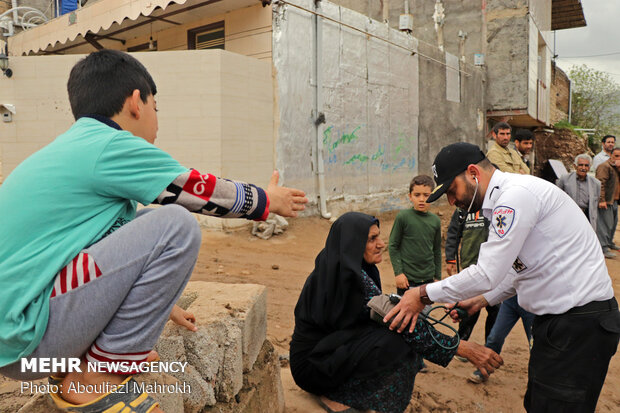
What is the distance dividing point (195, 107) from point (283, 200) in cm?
671

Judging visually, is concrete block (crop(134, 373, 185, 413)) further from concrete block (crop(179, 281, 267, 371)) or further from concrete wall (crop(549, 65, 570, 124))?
concrete wall (crop(549, 65, 570, 124))

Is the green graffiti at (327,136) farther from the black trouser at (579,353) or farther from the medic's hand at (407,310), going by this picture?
the black trouser at (579,353)

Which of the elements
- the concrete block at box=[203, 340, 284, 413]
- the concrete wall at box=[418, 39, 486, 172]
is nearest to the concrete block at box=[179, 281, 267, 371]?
the concrete block at box=[203, 340, 284, 413]

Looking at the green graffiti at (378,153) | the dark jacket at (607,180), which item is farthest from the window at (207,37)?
the dark jacket at (607,180)

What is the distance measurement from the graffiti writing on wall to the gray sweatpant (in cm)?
808

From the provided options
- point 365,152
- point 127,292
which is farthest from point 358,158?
point 127,292

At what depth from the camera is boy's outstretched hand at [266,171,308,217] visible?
1.80 m

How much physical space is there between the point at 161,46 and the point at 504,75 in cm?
1145

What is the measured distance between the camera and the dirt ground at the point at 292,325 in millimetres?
3193

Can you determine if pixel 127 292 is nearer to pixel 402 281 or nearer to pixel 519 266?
pixel 519 266

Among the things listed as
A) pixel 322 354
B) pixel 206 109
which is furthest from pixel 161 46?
pixel 322 354

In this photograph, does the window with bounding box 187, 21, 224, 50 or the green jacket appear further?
the window with bounding box 187, 21, 224, 50

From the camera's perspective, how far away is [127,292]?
5.00 ft

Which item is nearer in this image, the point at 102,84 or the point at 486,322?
the point at 102,84
